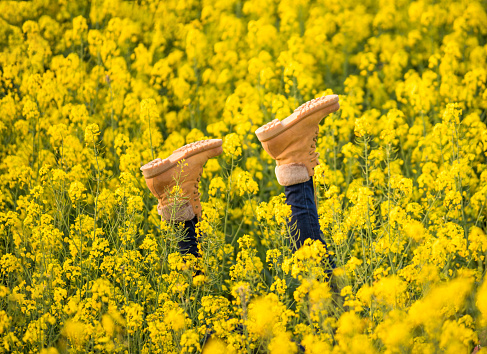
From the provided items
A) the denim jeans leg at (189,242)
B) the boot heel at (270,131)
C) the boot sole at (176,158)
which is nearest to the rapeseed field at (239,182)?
the denim jeans leg at (189,242)

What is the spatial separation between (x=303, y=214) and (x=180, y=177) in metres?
0.70

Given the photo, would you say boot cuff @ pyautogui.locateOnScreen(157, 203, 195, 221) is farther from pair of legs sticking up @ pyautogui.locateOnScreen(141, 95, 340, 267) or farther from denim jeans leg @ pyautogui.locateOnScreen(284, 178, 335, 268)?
denim jeans leg @ pyautogui.locateOnScreen(284, 178, 335, 268)

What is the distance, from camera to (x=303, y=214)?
281 centimetres

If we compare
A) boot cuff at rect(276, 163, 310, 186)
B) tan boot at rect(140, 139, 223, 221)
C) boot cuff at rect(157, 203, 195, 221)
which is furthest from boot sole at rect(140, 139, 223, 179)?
boot cuff at rect(276, 163, 310, 186)

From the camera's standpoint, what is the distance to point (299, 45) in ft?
17.2

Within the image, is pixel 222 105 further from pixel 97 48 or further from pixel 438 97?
pixel 438 97

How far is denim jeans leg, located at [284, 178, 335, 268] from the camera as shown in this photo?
2809mm

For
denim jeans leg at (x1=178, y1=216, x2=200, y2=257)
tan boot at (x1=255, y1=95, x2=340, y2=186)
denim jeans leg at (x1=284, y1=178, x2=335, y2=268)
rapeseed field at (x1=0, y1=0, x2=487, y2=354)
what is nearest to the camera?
rapeseed field at (x1=0, y1=0, x2=487, y2=354)

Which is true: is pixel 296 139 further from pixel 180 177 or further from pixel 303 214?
pixel 180 177

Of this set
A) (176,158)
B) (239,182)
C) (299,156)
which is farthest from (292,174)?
(176,158)

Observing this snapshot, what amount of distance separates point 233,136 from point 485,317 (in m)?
1.93

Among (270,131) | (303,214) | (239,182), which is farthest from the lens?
(239,182)

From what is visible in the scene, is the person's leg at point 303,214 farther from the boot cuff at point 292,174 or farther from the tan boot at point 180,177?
the tan boot at point 180,177

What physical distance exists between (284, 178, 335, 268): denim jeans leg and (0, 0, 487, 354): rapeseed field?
7cm
